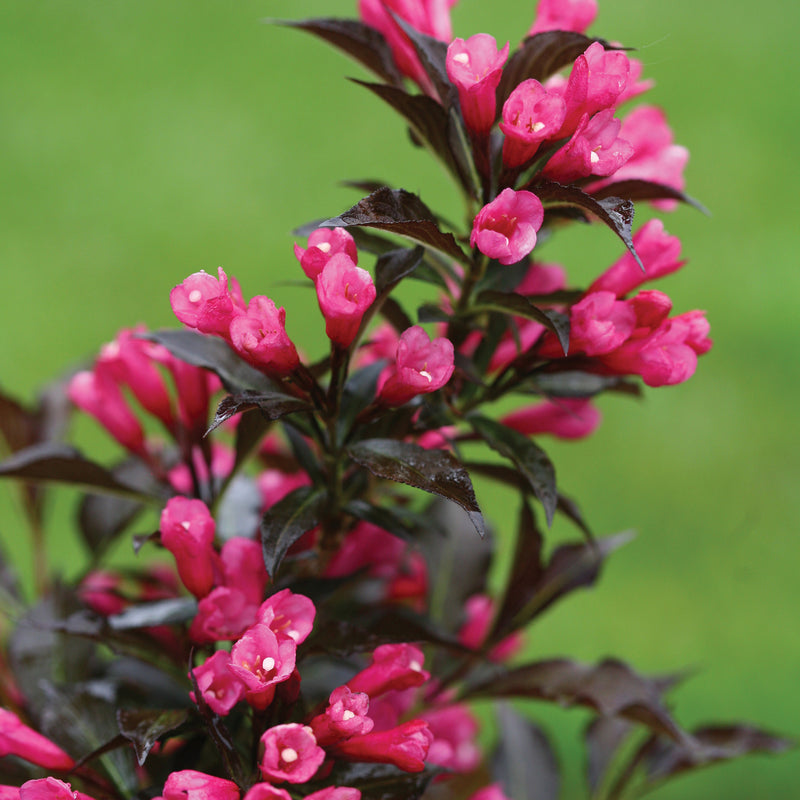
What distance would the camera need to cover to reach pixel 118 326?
1.87 meters

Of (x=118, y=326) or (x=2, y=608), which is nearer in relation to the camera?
(x=2, y=608)

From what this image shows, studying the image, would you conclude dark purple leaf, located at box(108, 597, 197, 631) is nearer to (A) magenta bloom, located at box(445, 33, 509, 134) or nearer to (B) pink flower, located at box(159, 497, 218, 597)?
(B) pink flower, located at box(159, 497, 218, 597)

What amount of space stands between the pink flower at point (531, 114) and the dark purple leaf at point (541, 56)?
60 millimetres

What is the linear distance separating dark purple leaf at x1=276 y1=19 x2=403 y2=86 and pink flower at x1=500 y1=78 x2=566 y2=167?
0.13 meters

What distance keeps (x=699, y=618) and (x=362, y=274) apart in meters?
1.31

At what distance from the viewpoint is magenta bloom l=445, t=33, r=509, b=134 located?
46 centimetres

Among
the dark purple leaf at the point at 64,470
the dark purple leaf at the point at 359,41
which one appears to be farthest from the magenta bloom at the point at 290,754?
the dark purple leaf at the point at 359,41

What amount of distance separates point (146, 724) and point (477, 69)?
34 cm

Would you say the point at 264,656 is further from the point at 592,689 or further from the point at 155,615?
the point at 592,689

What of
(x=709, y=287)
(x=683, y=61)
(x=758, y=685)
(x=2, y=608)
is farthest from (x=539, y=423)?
(x=683, y=61)

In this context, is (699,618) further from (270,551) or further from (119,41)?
(119,41)

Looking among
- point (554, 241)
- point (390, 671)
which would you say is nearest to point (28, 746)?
point (390, 671)

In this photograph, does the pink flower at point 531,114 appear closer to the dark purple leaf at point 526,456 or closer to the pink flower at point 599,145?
the pink flower at point 599,145

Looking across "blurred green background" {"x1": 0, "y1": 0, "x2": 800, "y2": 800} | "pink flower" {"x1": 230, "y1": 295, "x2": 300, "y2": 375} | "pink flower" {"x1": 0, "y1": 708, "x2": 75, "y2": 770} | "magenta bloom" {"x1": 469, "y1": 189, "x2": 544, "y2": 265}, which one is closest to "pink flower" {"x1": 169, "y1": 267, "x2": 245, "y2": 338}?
"pink flower" {"x1": 230, "y1": 295, "x2": 300, "y2": 375}
